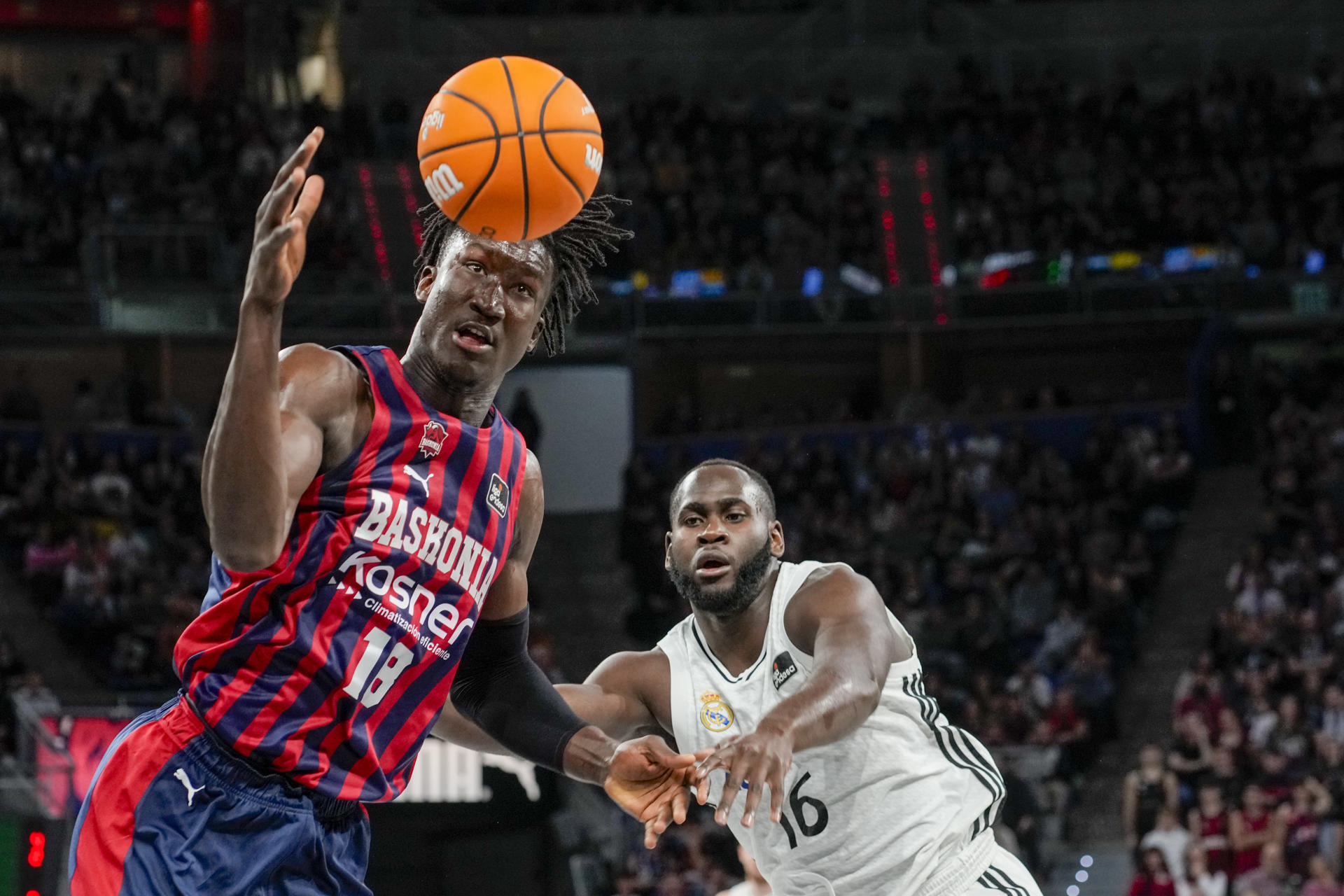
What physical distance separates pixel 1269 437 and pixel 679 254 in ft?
28.0

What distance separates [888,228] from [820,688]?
20283 millimetres

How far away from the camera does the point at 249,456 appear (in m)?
3.16

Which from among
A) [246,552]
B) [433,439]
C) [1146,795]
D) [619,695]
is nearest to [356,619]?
[433,439]

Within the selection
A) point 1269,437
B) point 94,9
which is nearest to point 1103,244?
point 1269,437

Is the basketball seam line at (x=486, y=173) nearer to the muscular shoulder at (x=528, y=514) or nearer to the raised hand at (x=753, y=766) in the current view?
the muscular shoulder at (x=528, y=514)

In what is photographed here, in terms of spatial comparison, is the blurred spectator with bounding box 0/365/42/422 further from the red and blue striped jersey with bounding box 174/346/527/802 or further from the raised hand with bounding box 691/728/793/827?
the raised hand with bounding box 691/728/793/827

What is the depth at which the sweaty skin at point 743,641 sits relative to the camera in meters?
Answer: 4.16

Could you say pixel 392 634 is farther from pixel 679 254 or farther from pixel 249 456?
pixel 679 254

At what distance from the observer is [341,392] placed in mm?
3822

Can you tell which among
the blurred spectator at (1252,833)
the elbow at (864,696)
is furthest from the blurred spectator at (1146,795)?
the elbow at (864,696)

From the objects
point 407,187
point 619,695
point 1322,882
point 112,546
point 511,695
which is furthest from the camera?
point 407,187

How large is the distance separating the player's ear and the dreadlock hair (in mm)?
189

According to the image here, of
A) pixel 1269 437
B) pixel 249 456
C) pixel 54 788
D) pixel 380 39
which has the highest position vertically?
pixel 380 39

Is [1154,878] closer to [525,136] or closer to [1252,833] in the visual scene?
[1252,833]
